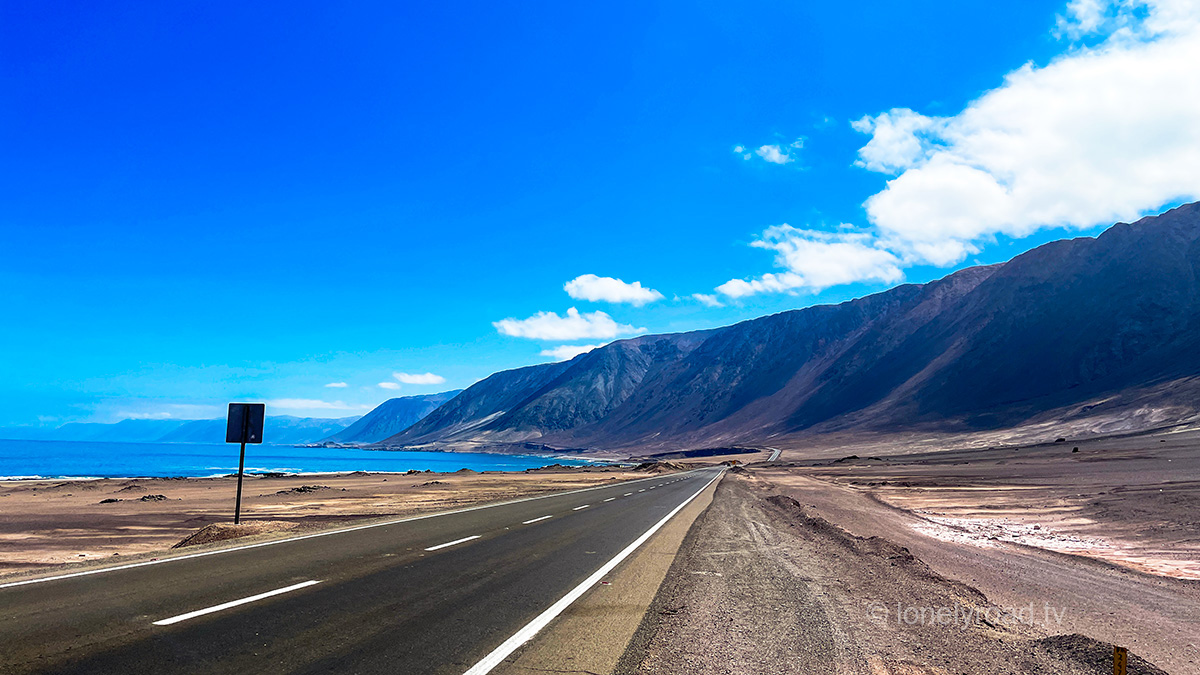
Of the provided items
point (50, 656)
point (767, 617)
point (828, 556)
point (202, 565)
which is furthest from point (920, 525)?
point (50, 656)

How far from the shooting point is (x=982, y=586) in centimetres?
1248

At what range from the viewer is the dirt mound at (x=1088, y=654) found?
6.47m

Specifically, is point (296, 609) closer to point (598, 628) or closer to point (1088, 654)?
point (598, 628)

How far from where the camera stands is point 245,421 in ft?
66.7

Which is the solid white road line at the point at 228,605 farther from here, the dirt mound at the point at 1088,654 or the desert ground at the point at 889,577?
the dirt mound at the point at 1088,654

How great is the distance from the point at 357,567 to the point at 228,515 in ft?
59.7

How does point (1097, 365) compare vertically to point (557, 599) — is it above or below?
above

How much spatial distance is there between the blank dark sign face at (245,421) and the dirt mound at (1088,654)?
→ 20.0 meters

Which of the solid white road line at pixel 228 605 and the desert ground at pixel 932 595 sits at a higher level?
the solid white road line at pixel 228 605

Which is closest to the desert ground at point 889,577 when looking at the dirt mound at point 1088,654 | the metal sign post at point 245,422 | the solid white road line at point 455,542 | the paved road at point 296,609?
the dirt mound at point 1088,654

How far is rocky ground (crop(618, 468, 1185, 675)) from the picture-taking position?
6773 millimetres

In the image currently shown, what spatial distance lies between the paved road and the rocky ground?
6.37ft

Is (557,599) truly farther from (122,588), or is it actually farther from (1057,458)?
(1057,458)

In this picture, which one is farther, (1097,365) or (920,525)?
(1097,365)
